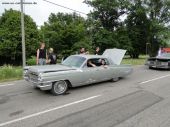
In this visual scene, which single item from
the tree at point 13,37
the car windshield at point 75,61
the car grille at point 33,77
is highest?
the tree at point 13,37

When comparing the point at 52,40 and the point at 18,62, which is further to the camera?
the point at 52,40

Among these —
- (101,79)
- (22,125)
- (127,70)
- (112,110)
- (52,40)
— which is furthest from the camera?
(52,40)

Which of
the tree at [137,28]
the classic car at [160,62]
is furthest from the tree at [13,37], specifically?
the tree at [137,28]

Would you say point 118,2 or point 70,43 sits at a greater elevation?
point 118,2

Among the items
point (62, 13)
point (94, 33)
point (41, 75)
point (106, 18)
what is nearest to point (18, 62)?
point (94, 33)

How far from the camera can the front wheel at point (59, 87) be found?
7883 mm

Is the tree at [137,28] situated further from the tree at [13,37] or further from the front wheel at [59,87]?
the front wheel at [59,87]

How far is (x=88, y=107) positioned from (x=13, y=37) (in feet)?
82.2

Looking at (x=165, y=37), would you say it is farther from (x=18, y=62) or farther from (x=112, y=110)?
(x=112, y=110)

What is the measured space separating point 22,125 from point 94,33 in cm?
3627

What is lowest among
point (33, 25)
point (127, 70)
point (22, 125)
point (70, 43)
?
point (22, 125)

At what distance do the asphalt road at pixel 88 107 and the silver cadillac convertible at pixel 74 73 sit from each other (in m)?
0.36

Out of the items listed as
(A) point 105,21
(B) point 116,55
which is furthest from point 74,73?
(A) point 105,21

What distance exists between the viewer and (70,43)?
33781 millimetres
